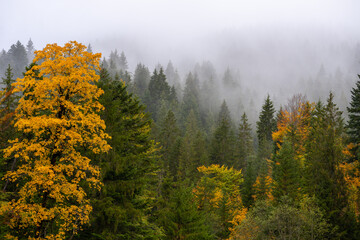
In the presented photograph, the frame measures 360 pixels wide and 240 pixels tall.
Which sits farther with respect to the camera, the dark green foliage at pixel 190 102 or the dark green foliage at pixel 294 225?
the dark green foliage at pixel 190 102

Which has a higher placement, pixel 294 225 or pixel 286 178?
pixel 286 178

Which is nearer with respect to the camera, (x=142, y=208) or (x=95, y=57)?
(x=95, y=57)

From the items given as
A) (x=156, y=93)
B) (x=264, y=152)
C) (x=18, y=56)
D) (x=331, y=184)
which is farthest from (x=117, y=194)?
(x=18, y=56)

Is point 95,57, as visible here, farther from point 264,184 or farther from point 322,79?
point 322,79

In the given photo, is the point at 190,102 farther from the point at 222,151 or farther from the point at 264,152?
the point at 264,152

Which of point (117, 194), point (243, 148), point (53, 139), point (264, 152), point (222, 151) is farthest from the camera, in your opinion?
point (243, 148)

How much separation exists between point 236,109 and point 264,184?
288 ft

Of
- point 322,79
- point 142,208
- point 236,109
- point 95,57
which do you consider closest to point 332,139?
point 142,208

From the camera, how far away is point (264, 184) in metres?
36.9

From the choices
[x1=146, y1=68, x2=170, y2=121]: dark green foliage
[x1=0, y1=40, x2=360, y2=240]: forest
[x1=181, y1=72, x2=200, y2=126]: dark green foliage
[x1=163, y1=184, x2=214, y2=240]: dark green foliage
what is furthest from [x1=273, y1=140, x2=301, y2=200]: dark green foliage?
[x1=146, y1=68, x2=170, y2=121]: dark green foliage

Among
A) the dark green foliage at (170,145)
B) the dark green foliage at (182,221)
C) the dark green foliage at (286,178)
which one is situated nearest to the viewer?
the dark green foliage at (182,221)

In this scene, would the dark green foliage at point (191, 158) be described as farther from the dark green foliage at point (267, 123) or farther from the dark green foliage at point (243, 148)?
the dark green foliage at point (267, 123)

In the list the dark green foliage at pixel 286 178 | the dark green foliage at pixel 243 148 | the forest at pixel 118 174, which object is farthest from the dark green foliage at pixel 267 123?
the dark green foliage at pixel 286 178

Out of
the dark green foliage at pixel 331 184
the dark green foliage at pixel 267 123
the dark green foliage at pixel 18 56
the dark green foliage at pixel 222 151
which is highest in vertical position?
the dark green foliage at pixel 18 56
